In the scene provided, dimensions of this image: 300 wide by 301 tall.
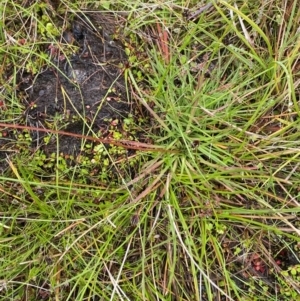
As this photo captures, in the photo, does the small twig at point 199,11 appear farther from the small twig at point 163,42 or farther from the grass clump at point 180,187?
the small twig at point 163,42

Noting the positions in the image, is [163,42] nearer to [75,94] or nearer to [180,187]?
[75,94]

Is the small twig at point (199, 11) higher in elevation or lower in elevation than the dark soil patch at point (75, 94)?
higher

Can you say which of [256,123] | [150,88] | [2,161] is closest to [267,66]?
[256,123]

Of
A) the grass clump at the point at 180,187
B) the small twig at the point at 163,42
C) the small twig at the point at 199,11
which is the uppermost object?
the small twig at the point at 199,11

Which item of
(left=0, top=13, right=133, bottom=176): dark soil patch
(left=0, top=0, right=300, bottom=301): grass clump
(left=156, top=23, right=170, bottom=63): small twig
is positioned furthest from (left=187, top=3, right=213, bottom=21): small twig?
(left=0, top=13, right=133, bottom=176): dark soil patch

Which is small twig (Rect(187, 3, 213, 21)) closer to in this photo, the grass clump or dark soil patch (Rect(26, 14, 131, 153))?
the grass clump

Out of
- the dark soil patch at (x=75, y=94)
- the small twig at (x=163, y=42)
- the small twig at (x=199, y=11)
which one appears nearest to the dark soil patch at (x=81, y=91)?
the dark soil patch at (x=75, y=94)

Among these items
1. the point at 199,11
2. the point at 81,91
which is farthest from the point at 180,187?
the point at 199,11

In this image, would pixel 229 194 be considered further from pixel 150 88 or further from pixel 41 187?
pixel 41 187

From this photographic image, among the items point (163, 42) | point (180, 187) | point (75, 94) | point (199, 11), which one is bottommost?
point (180, 187)
